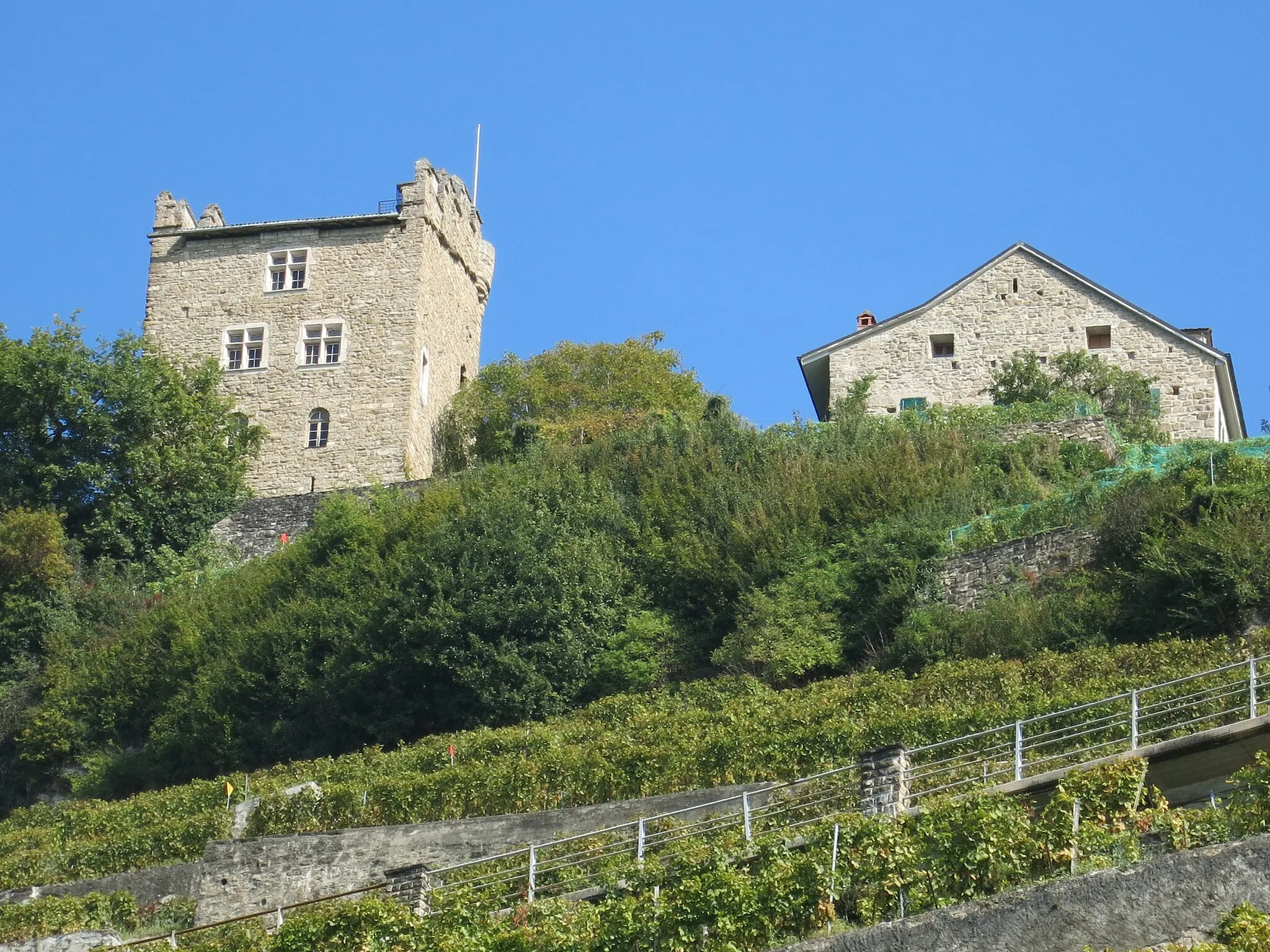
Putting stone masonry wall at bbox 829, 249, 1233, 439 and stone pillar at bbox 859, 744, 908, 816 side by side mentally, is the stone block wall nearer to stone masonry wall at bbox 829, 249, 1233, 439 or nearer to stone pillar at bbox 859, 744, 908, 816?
stone masonry wall at bbox 829, 249, 1233, 439

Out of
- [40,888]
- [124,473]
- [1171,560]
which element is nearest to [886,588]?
[1171,560]

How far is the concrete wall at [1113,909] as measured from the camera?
52.5 feet

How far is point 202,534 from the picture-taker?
43.5 meters

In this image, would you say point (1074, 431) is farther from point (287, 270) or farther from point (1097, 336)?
point (287, 270)

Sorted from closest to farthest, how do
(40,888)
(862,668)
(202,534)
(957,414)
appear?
(40,888), (862,668), (957,414), (202,534)

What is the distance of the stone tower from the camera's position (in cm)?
4756

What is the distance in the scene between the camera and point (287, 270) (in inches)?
1984

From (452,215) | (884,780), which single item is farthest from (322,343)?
(884,780)

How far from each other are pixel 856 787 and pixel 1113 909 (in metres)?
5.47

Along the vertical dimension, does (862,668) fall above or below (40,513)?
below

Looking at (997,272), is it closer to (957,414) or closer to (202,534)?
(957,414)

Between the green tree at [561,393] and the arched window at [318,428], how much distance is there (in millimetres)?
2688

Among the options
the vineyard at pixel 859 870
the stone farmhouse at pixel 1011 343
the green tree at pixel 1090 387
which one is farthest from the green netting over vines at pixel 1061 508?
the vineyard at pixel 859 870

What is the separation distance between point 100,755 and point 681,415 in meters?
12.5
